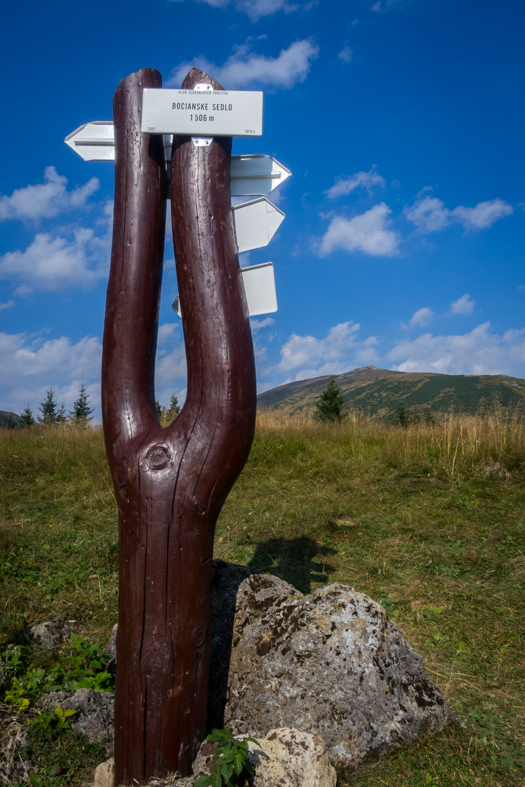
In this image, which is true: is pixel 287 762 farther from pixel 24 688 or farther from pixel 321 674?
pixel 24 688

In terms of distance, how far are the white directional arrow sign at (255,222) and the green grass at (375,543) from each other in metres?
2.54

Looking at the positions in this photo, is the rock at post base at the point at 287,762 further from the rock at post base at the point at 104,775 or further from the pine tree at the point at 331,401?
the pine tree at the point at 331,401

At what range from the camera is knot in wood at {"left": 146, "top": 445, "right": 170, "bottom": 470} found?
2121 millimetres

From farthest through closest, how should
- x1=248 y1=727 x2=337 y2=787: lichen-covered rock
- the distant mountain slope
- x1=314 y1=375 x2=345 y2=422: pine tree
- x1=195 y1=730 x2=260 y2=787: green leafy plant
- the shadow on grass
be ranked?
1. the distant mountain slope
2. x1=314 y1=375 x2=345 y2=422: pine tree
3. the shadow on grass
4. x1=248 y1=727 x2=337 y2=787: lichen-covered rock
5. x1=195 y1=730 x2=260 y2=787: green leafy plant

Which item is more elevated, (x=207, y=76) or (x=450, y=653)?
(x=207, y=76)

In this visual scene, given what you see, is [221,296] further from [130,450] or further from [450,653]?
[450,653]

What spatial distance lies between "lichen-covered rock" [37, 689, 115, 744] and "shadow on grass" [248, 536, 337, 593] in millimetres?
2201

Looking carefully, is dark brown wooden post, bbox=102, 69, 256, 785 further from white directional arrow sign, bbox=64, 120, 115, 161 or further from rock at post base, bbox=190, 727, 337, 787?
rock at post base, bbox=190, 727, 337, 787

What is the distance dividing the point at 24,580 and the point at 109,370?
10.5ft

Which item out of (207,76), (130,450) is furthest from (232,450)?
(207,76)

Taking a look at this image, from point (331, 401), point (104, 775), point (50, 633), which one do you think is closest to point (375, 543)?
point (50, 633)

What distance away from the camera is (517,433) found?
8.36 metres

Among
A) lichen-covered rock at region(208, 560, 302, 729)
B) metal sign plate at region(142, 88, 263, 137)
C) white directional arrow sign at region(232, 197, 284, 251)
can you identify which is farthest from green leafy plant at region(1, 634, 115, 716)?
metal sign plate at region(142, 88, 263, 137)

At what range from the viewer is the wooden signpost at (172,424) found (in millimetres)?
2025
